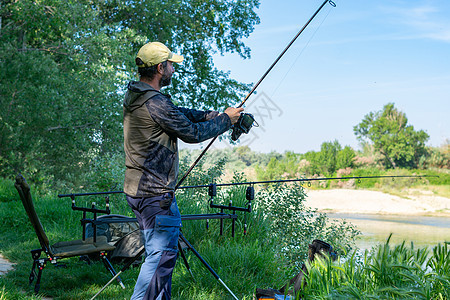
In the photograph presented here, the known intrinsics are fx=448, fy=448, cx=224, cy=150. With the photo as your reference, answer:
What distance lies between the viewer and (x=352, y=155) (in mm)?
25656

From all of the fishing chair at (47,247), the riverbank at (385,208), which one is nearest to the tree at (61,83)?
the fishing chair at (47,247)

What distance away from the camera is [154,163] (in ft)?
9.05

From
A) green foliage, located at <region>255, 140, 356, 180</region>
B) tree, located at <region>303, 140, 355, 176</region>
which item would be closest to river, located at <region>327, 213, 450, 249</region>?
green foliage, located at <region>255, 140, 356, 180</region>

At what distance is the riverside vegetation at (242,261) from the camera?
2.50 m

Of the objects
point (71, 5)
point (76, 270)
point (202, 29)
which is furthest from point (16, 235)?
point (202, 29)

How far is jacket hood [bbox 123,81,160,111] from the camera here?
275 cm

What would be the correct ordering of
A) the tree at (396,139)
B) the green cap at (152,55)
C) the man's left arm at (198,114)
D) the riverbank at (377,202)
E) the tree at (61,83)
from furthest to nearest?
the tree at (396,139), the riverbank at (377,202), the tree at (61,83), the man's left arm at (198,114), the green cap at (152,55)

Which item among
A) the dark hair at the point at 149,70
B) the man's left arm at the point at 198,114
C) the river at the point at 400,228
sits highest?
the dark hair at the point at 149,70

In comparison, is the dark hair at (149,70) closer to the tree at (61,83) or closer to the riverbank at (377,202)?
the tree at (61,83)

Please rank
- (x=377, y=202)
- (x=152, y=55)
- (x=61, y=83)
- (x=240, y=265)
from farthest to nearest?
(x=377, y=202) < (x=61, y=83) < (x=240, y=265) < (x=152, y=55)

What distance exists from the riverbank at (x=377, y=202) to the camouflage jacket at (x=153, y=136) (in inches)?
730

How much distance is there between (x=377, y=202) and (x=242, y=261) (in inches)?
797

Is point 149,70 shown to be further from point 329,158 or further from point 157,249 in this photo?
point 329,158

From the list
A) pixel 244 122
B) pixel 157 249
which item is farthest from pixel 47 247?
pixel 244 122
